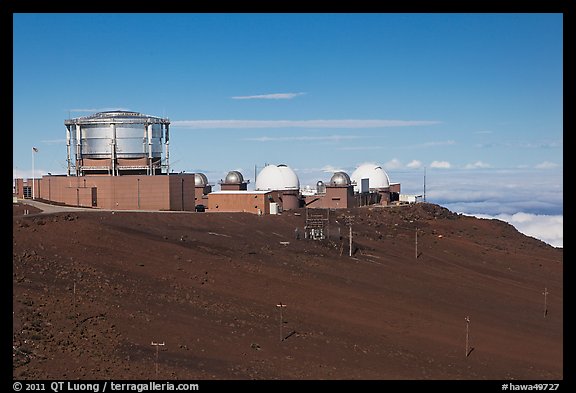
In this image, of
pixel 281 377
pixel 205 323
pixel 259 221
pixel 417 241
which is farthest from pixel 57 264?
pixel 417 241

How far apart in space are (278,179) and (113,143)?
2195cm

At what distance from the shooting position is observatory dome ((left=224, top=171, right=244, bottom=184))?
237 ft

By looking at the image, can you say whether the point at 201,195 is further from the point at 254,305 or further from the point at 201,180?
the point at 254,305

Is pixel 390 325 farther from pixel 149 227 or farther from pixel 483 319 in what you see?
pixel 149 227

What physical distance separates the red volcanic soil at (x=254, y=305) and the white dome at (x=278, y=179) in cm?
1951

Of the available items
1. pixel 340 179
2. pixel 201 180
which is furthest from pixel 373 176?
pixel 201 180

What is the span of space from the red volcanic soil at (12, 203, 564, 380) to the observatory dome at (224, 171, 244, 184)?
22.0 m

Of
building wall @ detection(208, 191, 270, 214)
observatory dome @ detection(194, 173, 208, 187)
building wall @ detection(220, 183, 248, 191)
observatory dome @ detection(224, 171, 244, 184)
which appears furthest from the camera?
observatory dome @ detection(194, 173, 208, 187)

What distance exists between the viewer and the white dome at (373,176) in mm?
81812

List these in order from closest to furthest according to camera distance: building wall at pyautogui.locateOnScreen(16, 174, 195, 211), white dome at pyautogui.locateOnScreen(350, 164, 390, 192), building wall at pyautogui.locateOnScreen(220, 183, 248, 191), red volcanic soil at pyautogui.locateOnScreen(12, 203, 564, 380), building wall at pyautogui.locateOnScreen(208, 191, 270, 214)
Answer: red volcanic soil at pyautogui.locateOnScreen(12, 203, 564, 380) < building wall at pyautogui.locateOnScreen(16, 174, 195, 211) < building wall at pyautogui.locateOnScreen(208, 191, 270, 214) < building wall at pyautogui.locateOnScreen(220, 183, 248, 191) < white dome at pyautogui.locateOnScreen(350, 164, 390, 192)

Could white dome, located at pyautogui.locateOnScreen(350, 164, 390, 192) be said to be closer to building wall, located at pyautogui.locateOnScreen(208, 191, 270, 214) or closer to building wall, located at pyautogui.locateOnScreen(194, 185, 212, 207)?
building wall, located at pyautogui.locateOnScreen(194, 185, 212, 207)

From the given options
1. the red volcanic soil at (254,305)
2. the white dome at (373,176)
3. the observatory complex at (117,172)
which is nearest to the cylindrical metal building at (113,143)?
the observatory complex at (117,172)

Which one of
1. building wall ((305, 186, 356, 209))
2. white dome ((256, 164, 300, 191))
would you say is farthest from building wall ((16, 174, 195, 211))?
building wall ((305, 186, 356, 209))

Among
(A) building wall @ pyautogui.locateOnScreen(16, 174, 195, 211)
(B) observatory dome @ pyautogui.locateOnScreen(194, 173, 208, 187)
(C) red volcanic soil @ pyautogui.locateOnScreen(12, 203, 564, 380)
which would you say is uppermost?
(B) observatory dome @ pyautogui.locateOnScreen(194, 173, 208, 187)
